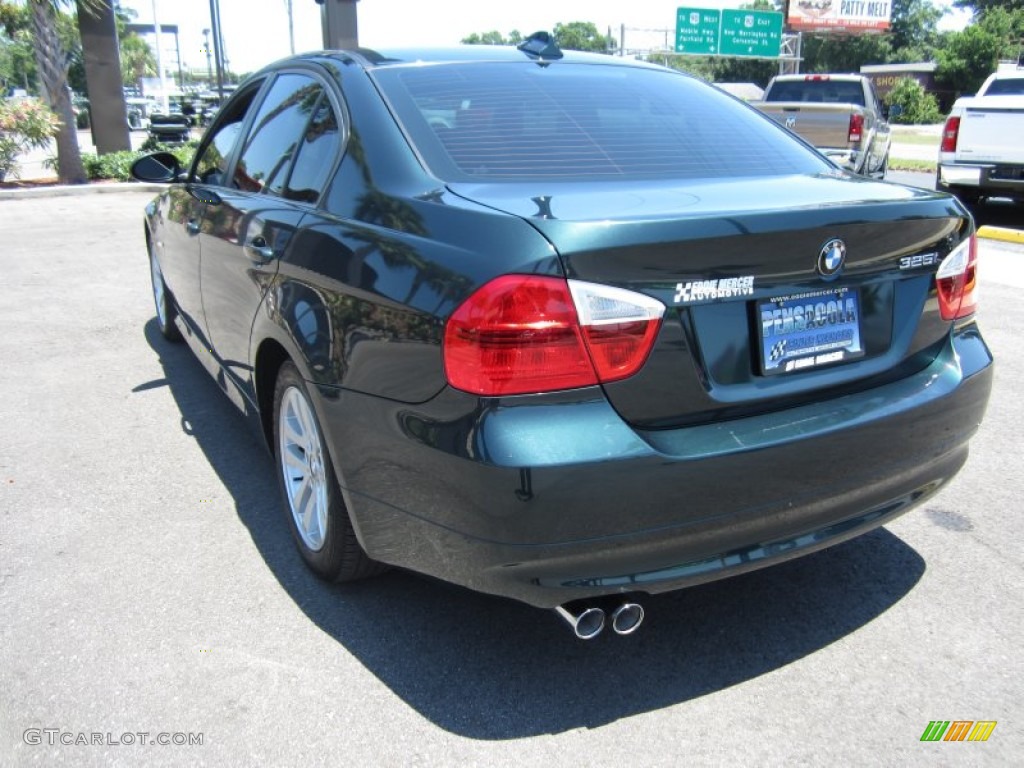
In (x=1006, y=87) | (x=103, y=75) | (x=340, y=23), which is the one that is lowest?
(x=1006, y=87)

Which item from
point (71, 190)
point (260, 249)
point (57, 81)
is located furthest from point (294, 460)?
point (57, 81)

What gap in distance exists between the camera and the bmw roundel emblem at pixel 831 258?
7.56 ft

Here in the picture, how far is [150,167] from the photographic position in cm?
477

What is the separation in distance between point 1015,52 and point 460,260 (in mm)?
67380

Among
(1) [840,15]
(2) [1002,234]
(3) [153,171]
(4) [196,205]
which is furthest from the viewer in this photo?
(1) [840,15]

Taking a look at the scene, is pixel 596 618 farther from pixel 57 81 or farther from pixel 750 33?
pixel 750 33

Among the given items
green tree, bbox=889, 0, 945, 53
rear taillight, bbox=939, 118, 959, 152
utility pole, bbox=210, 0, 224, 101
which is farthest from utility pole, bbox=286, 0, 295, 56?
green tree, bbox=889, 0, 945, 53

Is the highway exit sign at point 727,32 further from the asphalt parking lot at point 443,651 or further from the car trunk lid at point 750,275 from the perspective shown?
the car trunk lid at point 750,275

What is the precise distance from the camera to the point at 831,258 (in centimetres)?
232

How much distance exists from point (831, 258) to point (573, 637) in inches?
53.5

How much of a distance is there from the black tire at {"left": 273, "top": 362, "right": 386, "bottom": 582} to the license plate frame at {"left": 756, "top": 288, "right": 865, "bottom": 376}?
1.31 meters

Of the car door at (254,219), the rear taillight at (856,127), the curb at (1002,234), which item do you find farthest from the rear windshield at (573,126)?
the rear taillight at (856,127)

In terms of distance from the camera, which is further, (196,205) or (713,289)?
(196,205)

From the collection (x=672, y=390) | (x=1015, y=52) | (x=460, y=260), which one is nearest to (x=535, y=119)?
(x=460, y=260)
